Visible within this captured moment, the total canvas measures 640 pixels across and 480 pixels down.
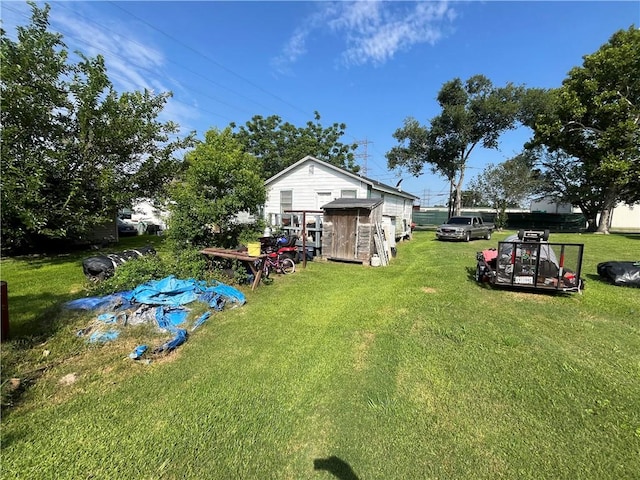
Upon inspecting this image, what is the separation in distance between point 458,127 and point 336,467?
27.6m

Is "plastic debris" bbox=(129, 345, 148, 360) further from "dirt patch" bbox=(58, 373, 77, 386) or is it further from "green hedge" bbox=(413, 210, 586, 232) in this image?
"green hedge" bbox=(413, 210, 586, 232)

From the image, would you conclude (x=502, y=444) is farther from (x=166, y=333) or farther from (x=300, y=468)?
(x=166, y=333)

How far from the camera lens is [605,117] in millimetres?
18469

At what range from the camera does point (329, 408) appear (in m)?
2.74

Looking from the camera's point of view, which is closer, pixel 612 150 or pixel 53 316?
pixel 53 316

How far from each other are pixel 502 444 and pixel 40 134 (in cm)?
1454

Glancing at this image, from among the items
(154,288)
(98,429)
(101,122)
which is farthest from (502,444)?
(101,122)

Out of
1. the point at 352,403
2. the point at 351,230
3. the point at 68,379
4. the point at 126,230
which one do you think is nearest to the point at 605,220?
the point at 351,230

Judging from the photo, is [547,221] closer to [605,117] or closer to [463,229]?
[605,117]

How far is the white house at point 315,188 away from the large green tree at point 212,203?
4.95 metres

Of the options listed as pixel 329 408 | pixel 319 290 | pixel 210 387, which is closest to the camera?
pixel 329 408

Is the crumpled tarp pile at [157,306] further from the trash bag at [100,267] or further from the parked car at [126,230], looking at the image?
the parked car at [126,230]

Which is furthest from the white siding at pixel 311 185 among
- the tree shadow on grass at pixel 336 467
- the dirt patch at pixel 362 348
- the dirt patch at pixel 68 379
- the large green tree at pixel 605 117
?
the large green tree at pixel 605 117

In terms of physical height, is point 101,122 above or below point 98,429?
above
